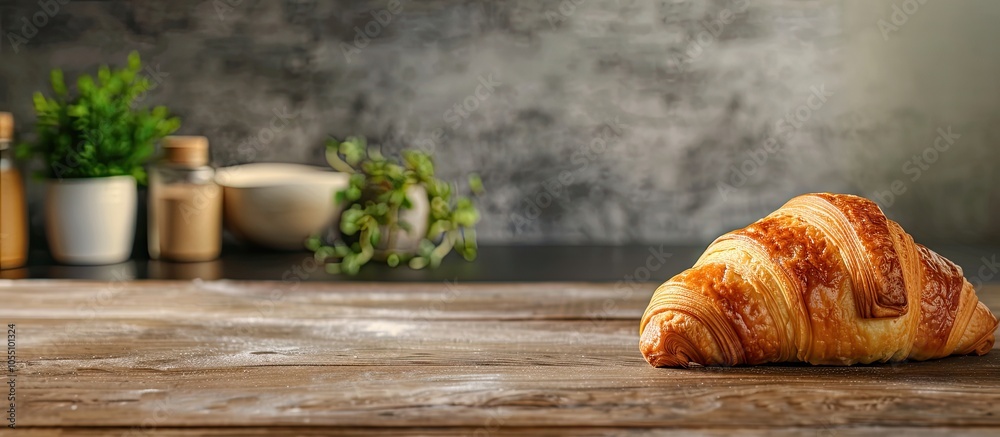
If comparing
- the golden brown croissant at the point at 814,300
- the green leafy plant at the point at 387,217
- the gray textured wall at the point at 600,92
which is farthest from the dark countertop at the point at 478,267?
the golden brown croissant at the point at 814,300

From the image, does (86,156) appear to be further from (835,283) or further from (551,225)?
(835,283)

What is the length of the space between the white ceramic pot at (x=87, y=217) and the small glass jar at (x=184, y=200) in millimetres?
62

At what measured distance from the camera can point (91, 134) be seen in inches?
58.3

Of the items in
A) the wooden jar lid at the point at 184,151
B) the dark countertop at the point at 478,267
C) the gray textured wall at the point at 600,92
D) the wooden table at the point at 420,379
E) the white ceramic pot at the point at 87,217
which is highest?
the gray textured wall at the point at 600,92

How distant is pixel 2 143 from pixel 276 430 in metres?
1.02

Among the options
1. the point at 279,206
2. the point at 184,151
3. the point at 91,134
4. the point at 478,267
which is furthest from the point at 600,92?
the point at 91,134

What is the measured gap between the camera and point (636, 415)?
0.75 meters

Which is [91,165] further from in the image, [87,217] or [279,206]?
[279,206]

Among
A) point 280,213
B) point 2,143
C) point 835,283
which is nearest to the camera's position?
point 835,283

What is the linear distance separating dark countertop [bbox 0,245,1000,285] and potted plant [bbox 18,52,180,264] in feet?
0.16

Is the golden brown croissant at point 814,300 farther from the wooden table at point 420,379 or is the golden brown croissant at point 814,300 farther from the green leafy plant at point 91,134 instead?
the green leafy plant at point 91,134

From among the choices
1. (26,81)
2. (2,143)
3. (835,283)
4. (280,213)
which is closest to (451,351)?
(835,283)

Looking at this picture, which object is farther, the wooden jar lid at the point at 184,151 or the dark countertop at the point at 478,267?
the wooden jar lid at the point at 184,151

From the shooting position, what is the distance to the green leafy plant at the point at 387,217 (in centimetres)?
155
